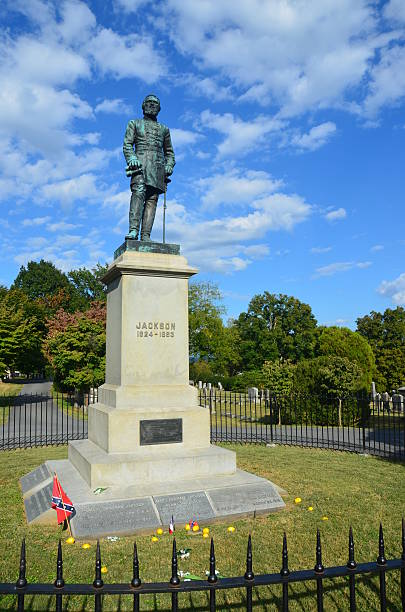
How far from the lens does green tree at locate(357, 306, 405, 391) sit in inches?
1689

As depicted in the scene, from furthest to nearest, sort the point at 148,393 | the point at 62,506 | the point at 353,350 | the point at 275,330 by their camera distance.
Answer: the point at 275,330 → the point at 353,350 → the point at 148,393 → the point at 62,506

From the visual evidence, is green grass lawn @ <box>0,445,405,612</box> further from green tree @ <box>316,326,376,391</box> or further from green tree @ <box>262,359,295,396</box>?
green tree @ <box>316,326,376,391</box>

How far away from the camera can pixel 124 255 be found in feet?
27.3

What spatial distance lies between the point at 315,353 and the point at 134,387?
5269 centimetres

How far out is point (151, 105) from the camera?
9.24 meters

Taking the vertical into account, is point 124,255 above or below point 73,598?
above

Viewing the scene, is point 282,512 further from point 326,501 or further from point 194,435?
point 194,435

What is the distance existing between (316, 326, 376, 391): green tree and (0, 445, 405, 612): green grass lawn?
17.5 metres

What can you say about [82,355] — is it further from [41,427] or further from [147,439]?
[147,439]

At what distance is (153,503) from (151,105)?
7.21 metres

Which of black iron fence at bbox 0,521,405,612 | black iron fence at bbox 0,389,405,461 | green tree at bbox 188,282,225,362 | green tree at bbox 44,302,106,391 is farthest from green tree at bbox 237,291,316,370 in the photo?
black iron fence at bbox 0,521,405,612

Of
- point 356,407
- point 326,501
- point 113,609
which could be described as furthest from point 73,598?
point 356,407

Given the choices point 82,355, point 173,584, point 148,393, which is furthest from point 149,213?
point 82,355

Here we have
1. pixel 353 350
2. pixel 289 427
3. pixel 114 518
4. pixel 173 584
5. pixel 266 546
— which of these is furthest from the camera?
pixel 353 350
